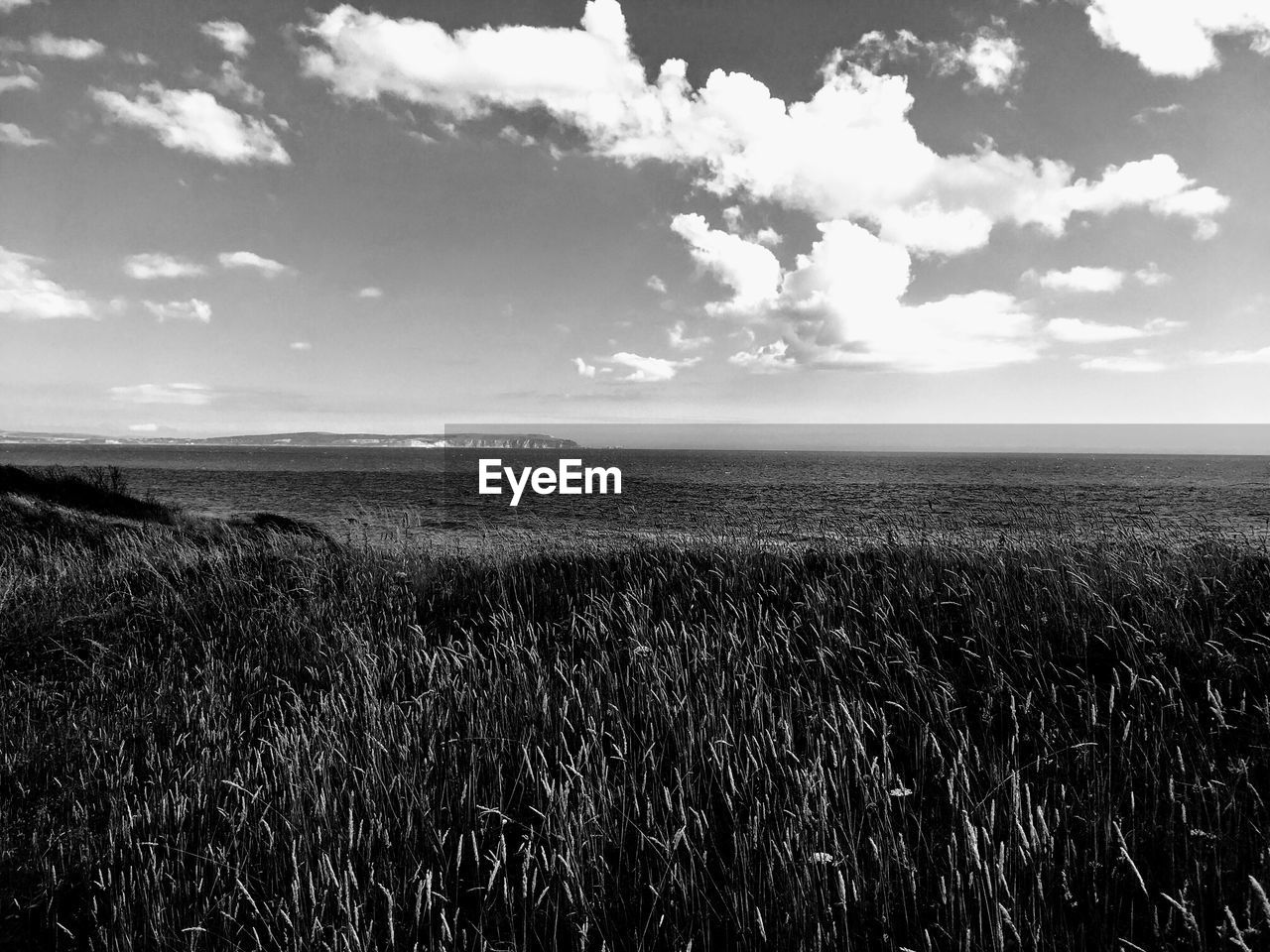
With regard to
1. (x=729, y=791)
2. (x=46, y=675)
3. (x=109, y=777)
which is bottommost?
(x=46, y=675)

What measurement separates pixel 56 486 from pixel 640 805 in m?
24.2

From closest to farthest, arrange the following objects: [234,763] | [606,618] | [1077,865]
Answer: [1077,865] < [234,763] < [606,618]

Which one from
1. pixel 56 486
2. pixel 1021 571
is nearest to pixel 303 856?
pixel 1021 571

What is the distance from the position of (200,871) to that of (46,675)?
16.5 ft

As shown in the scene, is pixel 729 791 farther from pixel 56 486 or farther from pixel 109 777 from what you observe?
pixel 56 486

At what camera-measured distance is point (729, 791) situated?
2891 mm

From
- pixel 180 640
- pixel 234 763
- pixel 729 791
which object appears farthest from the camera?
pixel 180 640

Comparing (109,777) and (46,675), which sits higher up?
(109,777)

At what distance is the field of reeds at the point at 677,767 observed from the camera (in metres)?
2.14

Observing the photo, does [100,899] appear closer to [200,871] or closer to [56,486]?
[200,871]

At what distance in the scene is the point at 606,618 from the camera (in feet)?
20.1

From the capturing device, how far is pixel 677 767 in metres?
2.88

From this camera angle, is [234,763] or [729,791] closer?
[729,791]

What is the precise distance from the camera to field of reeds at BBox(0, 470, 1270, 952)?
2139 millimetres
